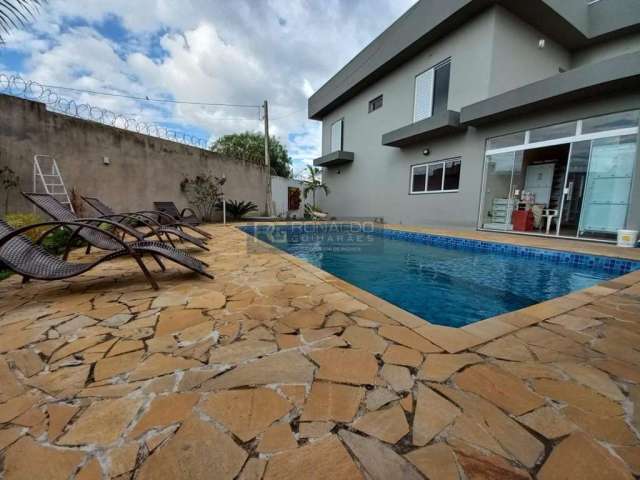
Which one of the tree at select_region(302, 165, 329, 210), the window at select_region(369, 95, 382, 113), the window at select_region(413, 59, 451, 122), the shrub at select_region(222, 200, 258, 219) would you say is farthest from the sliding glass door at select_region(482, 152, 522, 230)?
the shrub at select_region(222, 200, 258, 219)

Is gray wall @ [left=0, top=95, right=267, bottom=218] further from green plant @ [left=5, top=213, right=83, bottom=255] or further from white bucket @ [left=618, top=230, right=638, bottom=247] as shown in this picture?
white bucket @ [left=618, top=230, right=638, bottom=247]

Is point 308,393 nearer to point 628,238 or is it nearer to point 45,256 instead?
point 45,256

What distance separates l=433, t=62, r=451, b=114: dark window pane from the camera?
27.8 feet

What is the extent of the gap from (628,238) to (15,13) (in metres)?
9.65

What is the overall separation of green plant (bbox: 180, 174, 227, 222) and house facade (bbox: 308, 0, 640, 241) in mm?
6921

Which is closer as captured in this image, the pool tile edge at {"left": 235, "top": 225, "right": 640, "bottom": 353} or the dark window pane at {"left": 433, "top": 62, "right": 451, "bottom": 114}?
the pool tile edge at {"left": 235, "top": 225, "right": 640, "bottom": 353}

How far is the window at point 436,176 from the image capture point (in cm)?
868

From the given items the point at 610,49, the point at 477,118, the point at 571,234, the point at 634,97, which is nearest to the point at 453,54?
the point at 477,118

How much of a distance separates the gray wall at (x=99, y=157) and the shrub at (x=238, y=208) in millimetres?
1355

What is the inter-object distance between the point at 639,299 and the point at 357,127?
38.8ft

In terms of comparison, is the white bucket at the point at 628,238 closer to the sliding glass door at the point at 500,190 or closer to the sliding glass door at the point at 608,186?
the sliding glass door at the point at 608,186

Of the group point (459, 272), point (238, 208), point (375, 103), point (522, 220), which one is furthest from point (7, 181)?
point (522, 220)

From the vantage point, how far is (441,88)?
8.74 m

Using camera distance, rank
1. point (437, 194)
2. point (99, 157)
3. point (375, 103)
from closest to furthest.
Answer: point (99, 157)
point (437, 194)
point (375, 103)
